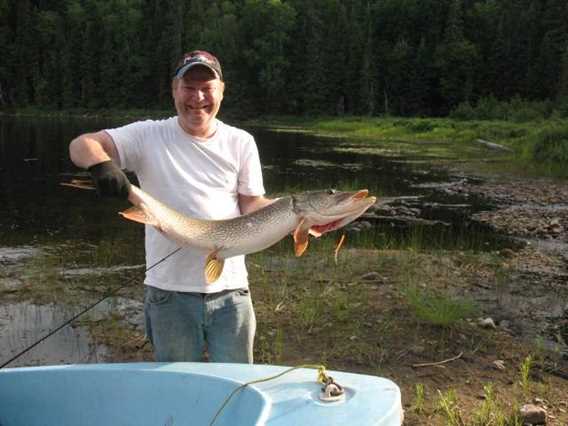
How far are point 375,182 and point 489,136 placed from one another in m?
19.0

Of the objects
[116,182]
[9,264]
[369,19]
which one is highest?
[369,19]

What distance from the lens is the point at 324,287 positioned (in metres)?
7.57

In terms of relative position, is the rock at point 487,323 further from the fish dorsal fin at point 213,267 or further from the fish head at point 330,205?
the fish dorsal fin at point 213,267

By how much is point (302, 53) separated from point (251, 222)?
76978mm

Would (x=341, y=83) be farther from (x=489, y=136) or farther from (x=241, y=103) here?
(x=489, y=136)

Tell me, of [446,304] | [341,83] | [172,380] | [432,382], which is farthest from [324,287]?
[341,83]

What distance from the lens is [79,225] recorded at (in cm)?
1183

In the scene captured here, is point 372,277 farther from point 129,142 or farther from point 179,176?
point 129,142

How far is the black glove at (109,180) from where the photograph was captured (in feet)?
10.2

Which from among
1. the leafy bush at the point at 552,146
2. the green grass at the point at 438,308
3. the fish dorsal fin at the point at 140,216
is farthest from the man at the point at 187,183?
the leafy bush at the point at 552,146

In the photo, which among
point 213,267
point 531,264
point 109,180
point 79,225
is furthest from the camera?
point 79,225

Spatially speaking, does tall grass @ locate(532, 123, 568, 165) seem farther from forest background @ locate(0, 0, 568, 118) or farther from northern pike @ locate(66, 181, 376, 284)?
forest background @ locate(0, 0, 568, 118)

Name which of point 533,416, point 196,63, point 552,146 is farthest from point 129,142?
point 552,146

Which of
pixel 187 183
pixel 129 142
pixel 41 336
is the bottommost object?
pixel 41 336
